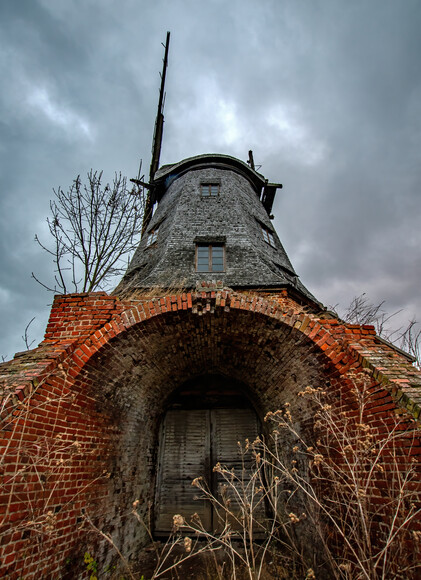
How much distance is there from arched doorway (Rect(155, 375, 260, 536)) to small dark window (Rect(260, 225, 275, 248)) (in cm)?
538

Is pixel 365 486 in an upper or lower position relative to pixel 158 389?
lower

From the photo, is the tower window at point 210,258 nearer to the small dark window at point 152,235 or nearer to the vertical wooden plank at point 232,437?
the small dark window at point 152,235

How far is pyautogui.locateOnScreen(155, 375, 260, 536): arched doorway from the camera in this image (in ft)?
19.9

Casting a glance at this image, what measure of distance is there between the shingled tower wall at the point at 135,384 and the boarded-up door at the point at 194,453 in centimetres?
15

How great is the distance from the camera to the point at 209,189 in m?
11.0

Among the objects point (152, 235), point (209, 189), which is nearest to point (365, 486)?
point (152, 235)

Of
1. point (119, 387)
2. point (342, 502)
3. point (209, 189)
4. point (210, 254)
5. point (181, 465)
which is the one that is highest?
point (209, 189)

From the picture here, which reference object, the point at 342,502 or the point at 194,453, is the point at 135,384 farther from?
the point at 342,502

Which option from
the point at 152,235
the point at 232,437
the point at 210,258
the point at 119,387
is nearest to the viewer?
the point at 119,387

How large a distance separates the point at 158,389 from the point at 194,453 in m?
1.78

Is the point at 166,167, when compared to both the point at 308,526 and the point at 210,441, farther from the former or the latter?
the point at 308,526

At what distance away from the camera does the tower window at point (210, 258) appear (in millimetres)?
7957

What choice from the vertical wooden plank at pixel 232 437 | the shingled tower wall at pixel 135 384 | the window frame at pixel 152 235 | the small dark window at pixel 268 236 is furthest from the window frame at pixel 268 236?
the vertical wooden plank at pixel 232 437

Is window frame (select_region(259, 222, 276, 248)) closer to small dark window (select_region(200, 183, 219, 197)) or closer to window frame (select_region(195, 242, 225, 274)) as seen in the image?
small dark window (select_region(200, 183, 219, 197))
